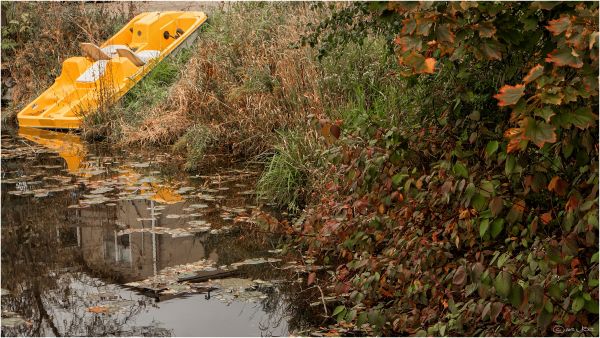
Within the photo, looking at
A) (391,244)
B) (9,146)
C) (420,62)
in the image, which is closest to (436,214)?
(391,244)

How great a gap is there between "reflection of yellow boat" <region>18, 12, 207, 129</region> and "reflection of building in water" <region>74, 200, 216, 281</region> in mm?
4340

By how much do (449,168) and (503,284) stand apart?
133cm

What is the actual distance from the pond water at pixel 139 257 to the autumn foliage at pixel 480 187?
0.57 meters

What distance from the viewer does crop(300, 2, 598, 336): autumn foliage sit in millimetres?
3896

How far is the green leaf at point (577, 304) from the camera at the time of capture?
390cm

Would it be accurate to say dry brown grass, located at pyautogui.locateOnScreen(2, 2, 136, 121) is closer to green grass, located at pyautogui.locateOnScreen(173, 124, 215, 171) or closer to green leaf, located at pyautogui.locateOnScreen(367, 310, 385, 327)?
green grass, located at pyautogui.locateOnScreen(173, 124, 215, 171)

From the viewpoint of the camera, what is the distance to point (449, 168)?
5117 mm

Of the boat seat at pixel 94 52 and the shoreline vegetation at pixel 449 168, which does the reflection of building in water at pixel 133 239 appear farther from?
the boat seat at pixel 94 52

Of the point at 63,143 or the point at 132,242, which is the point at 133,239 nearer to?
the point at 132,242

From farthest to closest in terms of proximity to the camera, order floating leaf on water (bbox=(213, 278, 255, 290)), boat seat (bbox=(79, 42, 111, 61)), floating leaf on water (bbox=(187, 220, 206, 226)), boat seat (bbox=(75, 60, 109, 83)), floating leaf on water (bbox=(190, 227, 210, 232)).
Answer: boat seat (bbox=(79, 42, 111, 61)) < boat seat (bbox=(75, 60, 109, 83)) < floating leaf on water (bbox=(187, 220, 206, 226)) < floating leaf on water (bbox=(190, 227, 210, 232)) < floating leaf on water (bbox=(213, 278, 255, 290))

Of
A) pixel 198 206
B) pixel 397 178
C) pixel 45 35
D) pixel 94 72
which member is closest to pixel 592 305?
pixel 397 178

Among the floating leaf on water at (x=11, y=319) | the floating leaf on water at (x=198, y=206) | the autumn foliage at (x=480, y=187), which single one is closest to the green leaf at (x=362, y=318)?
the autumn foliage at (x=480, y=187)

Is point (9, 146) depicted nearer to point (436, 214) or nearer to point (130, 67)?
point (130, 67)
